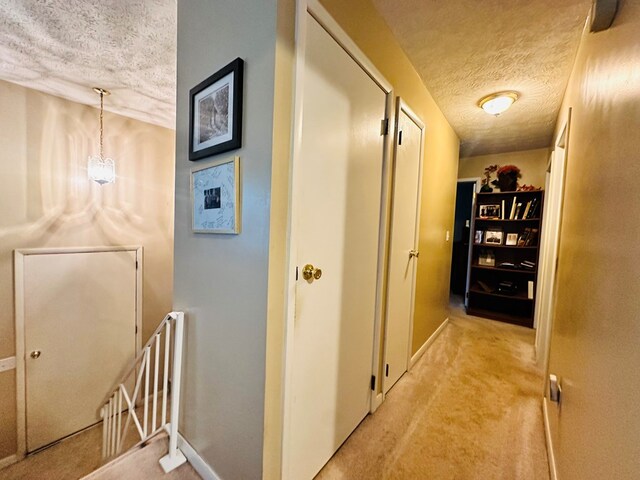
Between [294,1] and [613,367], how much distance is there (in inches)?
61.0

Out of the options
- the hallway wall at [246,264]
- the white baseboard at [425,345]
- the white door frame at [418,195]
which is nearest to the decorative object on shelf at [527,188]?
the white baseboard at [425,345]

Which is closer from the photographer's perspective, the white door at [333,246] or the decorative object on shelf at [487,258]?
the white door at [333,246]

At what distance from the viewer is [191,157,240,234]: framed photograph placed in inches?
39.3

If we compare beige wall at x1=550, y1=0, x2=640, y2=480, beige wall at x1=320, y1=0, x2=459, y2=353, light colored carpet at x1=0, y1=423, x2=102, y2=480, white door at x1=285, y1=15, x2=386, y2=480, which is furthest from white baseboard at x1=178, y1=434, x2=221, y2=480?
beige wall at x1=320, y1=0, x2=459, y2=353

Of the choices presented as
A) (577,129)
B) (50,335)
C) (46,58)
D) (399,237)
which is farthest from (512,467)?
(46,58)

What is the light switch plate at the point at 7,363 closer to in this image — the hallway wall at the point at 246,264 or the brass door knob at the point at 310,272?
the hallway wall at the point at 246,264

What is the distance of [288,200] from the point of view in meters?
0.93

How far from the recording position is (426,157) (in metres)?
2.16

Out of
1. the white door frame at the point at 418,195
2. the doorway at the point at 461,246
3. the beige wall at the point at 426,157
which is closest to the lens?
the beige wall at the point at 426,157

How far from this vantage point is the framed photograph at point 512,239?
11.1 feet

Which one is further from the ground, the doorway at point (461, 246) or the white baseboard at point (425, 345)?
the doorway at point (461, 246)

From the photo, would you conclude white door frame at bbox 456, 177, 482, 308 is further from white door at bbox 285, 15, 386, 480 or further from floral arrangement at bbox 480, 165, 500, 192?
white door at bbox 285, 15, 386, 480

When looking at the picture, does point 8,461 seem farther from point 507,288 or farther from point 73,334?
point 507,288

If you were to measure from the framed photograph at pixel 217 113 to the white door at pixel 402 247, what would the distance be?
105 cm
